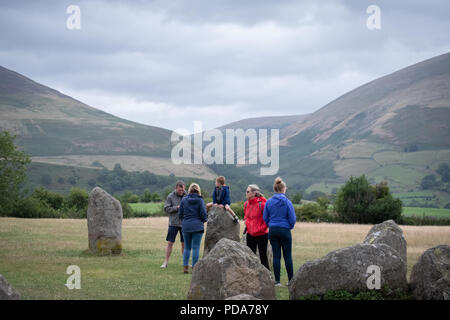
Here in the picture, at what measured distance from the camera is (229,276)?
10.2 m

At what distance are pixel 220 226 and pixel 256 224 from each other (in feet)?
12.2

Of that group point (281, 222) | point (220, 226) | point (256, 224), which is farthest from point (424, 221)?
point (281, 222)

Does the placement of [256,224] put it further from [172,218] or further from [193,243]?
[172,218]

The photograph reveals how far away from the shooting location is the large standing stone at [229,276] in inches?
400

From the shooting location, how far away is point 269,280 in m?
10.7

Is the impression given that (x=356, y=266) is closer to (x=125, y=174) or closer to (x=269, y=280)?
(x=269, y=280)

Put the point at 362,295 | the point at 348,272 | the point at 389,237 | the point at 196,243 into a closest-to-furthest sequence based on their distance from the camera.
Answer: the point at 362,295, the point at 348,272, the point at 196,243, the point at 389,237

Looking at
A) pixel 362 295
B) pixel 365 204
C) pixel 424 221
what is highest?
pixel 362 295

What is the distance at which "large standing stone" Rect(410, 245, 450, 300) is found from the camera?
10.7 meters

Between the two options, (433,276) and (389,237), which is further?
(389,237)

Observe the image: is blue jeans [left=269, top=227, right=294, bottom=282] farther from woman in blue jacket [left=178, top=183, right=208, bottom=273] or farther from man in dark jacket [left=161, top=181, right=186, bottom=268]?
man in dark jacket [left=161, top=181, right=186, bottom=268]

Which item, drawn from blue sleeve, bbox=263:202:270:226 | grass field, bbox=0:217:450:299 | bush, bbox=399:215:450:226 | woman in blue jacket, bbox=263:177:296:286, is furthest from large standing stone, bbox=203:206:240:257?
bush, bbox=399:215:450:226

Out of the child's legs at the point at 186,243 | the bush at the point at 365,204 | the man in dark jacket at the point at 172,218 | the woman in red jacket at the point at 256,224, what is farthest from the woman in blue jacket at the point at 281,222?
the bush at the point at 365,204

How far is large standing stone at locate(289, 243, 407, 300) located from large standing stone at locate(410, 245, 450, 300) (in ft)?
1.17
